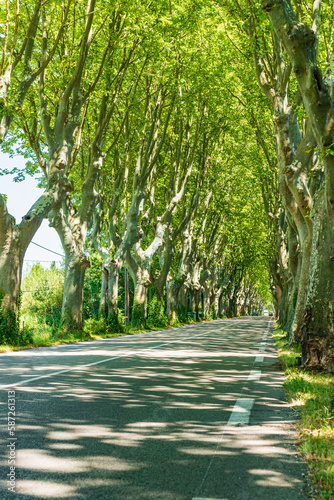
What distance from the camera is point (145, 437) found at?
14.0 ft

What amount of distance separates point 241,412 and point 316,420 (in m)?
0.89

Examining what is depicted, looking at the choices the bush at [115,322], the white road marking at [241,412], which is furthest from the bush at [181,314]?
the white road marking at [241,412]

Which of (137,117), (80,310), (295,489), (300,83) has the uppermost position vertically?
(137,117)

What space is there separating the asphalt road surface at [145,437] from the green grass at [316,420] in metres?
0.12

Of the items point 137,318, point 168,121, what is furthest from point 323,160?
point 137,318

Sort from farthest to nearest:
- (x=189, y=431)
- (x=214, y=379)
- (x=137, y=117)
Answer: (x=137, y=117), (x=214, y=379), (x=189, y=431)

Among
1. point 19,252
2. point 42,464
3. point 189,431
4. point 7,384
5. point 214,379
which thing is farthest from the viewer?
point 19,252

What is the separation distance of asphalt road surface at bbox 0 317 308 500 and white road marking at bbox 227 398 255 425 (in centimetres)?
1

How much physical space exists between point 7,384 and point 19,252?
271 inches

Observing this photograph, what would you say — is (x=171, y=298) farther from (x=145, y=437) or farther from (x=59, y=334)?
(x=145, y=437)

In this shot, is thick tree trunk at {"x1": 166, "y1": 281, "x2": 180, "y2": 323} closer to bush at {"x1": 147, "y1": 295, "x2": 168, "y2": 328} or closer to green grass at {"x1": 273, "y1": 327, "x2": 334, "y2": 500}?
bush at {"x1": 147, "y1": 295, "x2": 168, "y2": 328}

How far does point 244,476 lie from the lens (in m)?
3.41

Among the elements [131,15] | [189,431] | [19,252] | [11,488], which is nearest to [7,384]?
[189,431]

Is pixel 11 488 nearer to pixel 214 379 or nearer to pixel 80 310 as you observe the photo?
pixel 214 379
